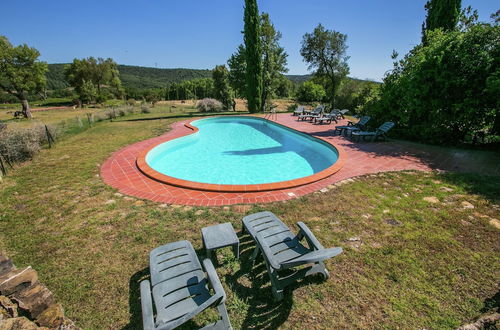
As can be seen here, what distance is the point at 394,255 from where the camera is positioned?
3207 millimetres

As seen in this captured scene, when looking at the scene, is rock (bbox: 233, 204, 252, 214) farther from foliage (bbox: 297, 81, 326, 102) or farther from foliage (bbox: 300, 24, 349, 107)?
foliage (bbox: 297, 81, 326, 102)

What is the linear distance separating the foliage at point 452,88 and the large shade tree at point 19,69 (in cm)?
3134

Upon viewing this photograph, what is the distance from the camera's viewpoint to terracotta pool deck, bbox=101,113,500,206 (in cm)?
501

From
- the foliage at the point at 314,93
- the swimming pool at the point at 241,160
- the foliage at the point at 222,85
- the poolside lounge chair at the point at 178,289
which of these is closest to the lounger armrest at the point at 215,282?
the poolside lounge chair at the point at 178,289

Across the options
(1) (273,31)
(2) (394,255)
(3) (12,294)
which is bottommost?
(2) (394,255)

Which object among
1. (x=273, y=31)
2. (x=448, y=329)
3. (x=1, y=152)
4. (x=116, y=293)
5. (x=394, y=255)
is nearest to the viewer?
(x=448, y=329)

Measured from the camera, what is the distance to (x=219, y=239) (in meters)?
3.07

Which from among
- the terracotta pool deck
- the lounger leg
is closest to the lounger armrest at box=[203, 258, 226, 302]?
the lounger leg

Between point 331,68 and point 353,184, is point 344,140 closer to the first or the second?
point 353,184

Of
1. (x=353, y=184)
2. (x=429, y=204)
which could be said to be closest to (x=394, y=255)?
(x=429, y=204)

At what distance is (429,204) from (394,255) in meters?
2.13

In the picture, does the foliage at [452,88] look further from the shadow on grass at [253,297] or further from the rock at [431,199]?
the shadow on grass at [253,297]

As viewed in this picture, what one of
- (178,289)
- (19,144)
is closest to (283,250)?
(178,289)

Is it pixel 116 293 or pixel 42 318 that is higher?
pixel 42 318
